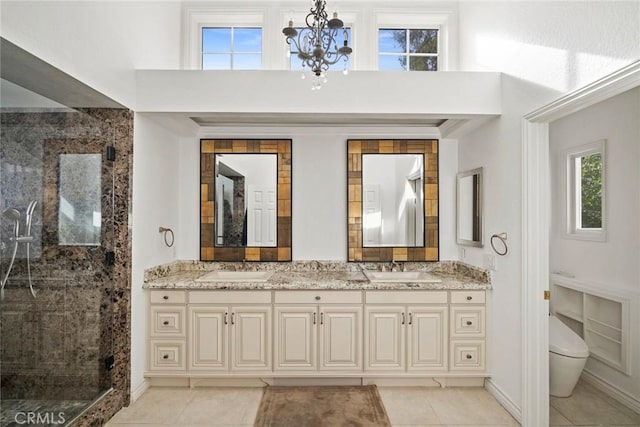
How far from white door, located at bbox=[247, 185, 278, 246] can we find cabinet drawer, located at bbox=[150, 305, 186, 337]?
937 mm

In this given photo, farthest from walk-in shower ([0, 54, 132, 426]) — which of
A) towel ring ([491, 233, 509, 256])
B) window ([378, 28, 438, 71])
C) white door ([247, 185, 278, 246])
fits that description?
towel ring ([491, 233, 509, 256])

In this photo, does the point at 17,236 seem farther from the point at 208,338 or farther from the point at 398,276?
the point at 398,276

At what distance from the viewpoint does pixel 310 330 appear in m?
2.82

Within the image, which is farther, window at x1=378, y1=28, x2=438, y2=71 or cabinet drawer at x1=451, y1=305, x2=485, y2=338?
window at x1=378, y1=28, x2=438, y2=71

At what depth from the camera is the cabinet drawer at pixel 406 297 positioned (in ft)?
9.23

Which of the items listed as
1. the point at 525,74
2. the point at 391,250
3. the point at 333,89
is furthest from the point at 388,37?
the point at 391,250

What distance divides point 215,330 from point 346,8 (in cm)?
332

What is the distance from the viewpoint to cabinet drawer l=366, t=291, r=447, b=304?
2.81 meters

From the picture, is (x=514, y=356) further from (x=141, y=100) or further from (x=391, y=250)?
(x=141, y=100)

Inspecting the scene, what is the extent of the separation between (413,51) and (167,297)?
10.9 feet

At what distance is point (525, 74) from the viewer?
7.80ft

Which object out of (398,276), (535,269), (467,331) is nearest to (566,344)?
(467,331)

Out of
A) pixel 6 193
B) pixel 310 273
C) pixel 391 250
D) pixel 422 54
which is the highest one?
pixel 422 54

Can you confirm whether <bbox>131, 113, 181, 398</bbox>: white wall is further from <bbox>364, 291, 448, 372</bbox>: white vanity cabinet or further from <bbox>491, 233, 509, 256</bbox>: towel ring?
<bbox>491, 233, 509, 256</bbox>: towel ring
